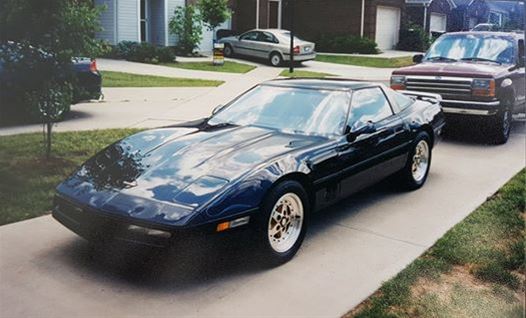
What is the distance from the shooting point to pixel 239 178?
3676 millimetres

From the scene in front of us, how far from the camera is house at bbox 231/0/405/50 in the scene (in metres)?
12.8

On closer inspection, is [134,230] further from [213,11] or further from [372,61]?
[213,11]

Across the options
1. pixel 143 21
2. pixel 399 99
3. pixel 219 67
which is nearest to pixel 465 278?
pixel 399 99

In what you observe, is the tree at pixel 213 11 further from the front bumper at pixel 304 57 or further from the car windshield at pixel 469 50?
the car windshield at pixel 469 50

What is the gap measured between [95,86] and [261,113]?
424 cm

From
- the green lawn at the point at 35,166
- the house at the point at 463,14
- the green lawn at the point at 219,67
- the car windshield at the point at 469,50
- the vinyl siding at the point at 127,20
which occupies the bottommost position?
the green lawn at the point at 35,166

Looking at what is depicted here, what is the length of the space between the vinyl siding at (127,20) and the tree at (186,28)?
5.97 ft

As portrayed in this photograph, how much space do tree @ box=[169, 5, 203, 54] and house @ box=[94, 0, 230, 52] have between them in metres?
0.37

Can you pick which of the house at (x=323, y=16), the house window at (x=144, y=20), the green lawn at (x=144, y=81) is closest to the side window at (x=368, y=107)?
the house at (x=323, y=16)

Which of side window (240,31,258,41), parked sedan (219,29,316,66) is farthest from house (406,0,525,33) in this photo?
side window (240,31,258,41)

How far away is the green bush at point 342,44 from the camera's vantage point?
1708 cm

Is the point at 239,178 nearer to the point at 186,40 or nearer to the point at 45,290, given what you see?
the point at 45,290

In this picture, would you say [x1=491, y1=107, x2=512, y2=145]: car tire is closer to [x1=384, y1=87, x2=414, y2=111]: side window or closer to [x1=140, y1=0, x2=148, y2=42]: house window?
[x1=384, y1=87, x2=414, y2=111]: side window

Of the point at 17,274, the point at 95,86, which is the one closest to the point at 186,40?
the point at 95,86
